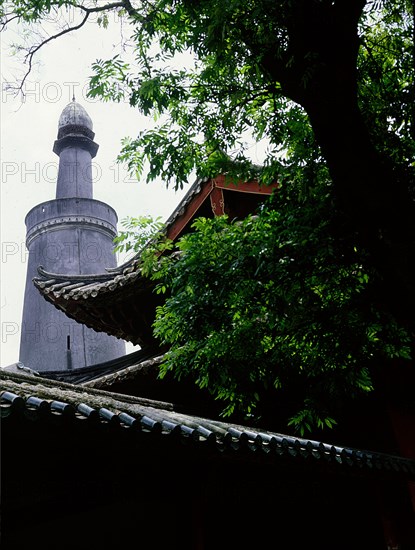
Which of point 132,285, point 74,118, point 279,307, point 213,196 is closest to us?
point 279,307

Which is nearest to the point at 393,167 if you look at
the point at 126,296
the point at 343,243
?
the point at 343,243

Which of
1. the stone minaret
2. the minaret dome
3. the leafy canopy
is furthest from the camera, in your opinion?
the minaret dome

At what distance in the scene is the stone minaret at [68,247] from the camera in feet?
67.5

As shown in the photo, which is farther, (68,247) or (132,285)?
(68,247)

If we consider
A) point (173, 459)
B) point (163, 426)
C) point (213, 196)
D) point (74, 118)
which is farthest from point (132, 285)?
point (74, 118)

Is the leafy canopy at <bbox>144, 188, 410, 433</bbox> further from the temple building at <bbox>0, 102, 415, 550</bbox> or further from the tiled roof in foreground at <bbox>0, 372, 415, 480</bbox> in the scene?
the tiled roof in foreground at <bbox>0, 372, 415, 480</bbox>

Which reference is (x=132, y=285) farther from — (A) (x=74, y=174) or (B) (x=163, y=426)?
(A) (x=74, y=174)

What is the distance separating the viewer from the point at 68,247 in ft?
74.1

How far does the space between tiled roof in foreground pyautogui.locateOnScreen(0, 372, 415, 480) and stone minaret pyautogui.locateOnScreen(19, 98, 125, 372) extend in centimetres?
1439

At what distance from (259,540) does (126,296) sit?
384 centimetres

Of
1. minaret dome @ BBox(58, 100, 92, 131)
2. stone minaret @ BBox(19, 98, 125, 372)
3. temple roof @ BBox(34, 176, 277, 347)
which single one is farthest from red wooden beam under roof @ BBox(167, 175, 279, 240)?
minaret dome @ BBox(58, 100, 92, 131)

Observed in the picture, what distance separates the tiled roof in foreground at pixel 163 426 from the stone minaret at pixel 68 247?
1439cm

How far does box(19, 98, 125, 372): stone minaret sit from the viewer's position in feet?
67.5

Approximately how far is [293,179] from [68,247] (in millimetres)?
18559
